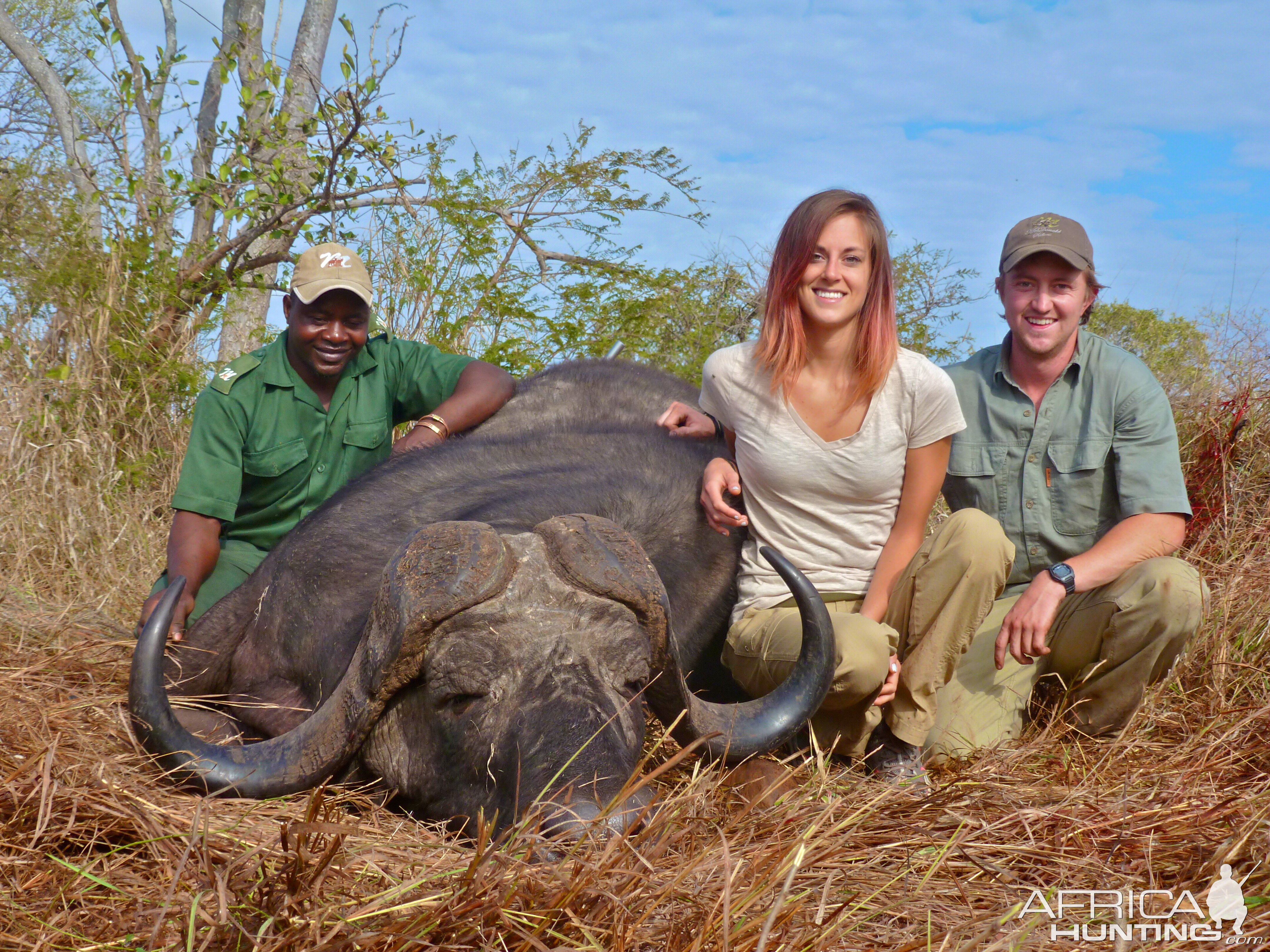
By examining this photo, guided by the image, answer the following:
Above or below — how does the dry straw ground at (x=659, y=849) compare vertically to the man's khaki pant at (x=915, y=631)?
below

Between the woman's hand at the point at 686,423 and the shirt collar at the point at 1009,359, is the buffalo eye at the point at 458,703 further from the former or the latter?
the shirt collar at the point at 1009,359

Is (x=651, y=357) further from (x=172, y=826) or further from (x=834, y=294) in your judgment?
(x=172, y=826)

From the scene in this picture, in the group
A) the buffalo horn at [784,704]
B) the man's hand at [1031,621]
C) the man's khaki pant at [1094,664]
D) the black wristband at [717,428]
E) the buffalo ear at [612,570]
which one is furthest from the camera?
the black wristband at [717,428]

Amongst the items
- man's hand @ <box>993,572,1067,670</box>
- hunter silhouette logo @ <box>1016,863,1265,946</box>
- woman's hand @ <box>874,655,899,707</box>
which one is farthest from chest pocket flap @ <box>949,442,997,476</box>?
hunter silhouette logo @ <box>1016,863,1265,946</box>

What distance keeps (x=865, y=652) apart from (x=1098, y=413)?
4.96ft

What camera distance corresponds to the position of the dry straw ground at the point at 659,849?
1.90 metres

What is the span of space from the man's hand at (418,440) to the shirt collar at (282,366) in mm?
453

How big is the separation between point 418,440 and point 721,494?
152 centimetres

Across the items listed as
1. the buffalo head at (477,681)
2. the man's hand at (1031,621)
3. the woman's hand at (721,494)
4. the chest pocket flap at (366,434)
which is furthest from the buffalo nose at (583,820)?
the chest pocket flap at (366,434)

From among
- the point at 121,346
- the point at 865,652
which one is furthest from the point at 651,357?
the point at 865,652

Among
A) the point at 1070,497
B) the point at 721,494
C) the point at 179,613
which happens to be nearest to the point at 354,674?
the point at 179,613

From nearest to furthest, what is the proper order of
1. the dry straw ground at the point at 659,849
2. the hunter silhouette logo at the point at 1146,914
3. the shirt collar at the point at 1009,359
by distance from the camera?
1. the dry straw ground at the point at 659,849
2. the hunter silhouette logo at the point at 1146,914
3. the shirt collar at the point at 1009,359

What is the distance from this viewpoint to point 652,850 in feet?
6.93

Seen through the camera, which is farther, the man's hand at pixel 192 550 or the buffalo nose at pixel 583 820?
the man's hand at pixel 192 550
